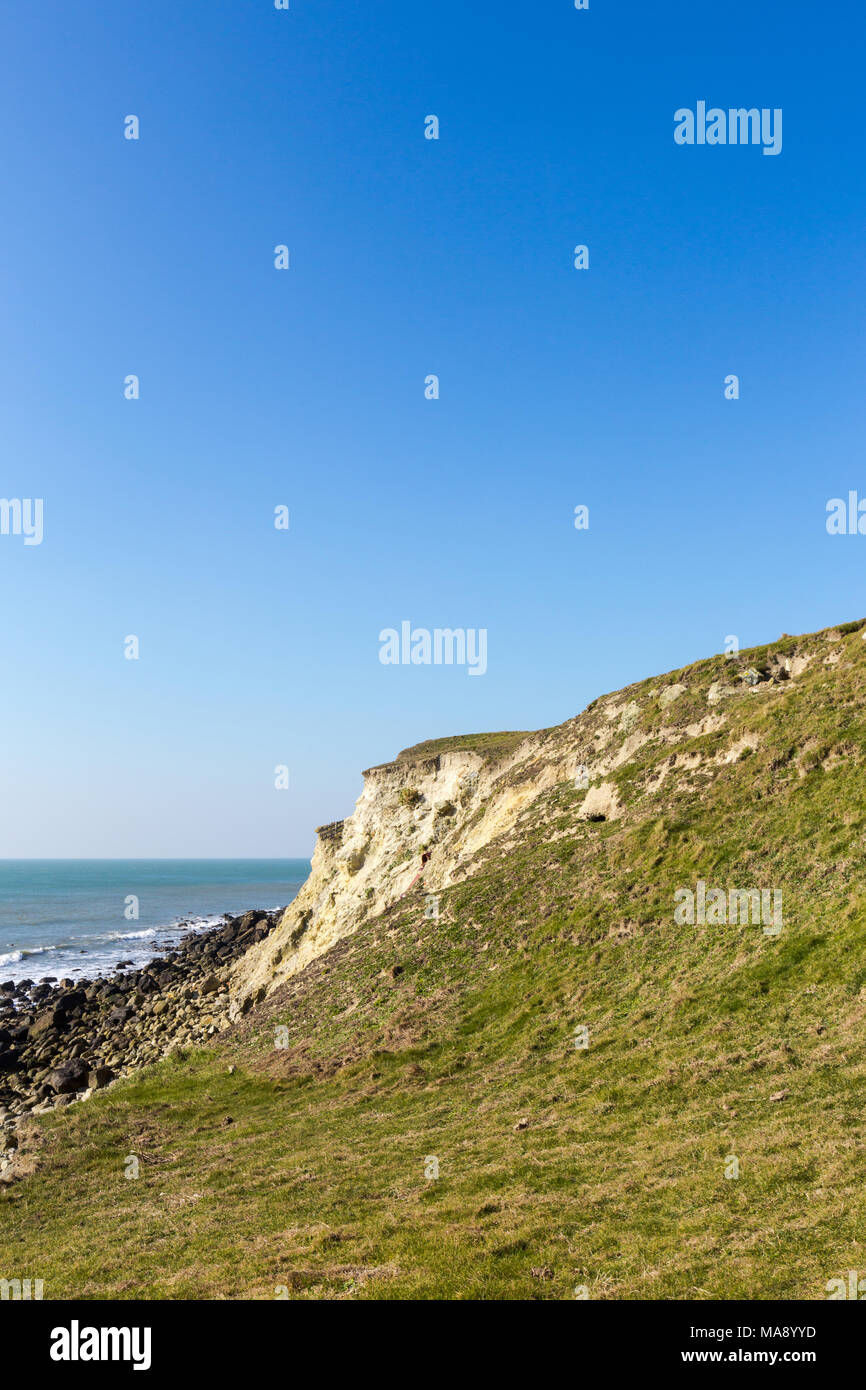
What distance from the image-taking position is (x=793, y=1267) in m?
11.1

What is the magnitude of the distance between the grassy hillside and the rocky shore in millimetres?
6825

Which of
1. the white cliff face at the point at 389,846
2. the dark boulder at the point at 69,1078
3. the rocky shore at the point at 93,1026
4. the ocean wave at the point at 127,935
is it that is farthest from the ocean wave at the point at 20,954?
the dark boulder at the point at 69,1078

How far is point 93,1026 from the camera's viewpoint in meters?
59.0

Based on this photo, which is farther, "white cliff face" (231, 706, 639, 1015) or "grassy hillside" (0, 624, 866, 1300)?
"white cliff face" (231, 706, 639, 1015)

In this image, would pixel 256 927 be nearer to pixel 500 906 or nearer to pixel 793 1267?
pixel 500 906

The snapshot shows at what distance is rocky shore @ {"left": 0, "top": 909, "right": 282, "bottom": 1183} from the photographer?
43500mm

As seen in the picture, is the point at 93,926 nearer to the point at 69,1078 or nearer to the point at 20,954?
the point at 20,954

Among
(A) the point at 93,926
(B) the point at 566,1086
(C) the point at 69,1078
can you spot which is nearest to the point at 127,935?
(A) the point at 93,926

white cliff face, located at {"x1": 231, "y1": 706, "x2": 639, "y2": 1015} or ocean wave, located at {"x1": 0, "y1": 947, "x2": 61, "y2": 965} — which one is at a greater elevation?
white cliff face, located at {"x1": 231, "y1": 706, "x2": 639, "y2": 1015}

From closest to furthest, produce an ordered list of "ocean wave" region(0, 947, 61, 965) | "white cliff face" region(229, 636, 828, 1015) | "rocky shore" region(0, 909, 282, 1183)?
"white cliff face" region(229, 636, 828, 1015)
"rocky shore" region(0, 909, 282, 1183)
"ocean wave" region(0, 947, 61, 965)

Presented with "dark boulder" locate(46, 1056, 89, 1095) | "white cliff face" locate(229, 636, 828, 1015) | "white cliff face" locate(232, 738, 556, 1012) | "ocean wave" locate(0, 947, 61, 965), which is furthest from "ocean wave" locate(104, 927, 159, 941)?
"dark boulder" locate(46, 1056, 89, 1095)

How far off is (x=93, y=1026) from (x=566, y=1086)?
48490mm

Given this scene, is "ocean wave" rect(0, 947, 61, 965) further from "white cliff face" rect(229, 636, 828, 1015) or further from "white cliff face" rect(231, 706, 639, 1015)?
"white cliff face" rect(231, 706, 639, 1015)
